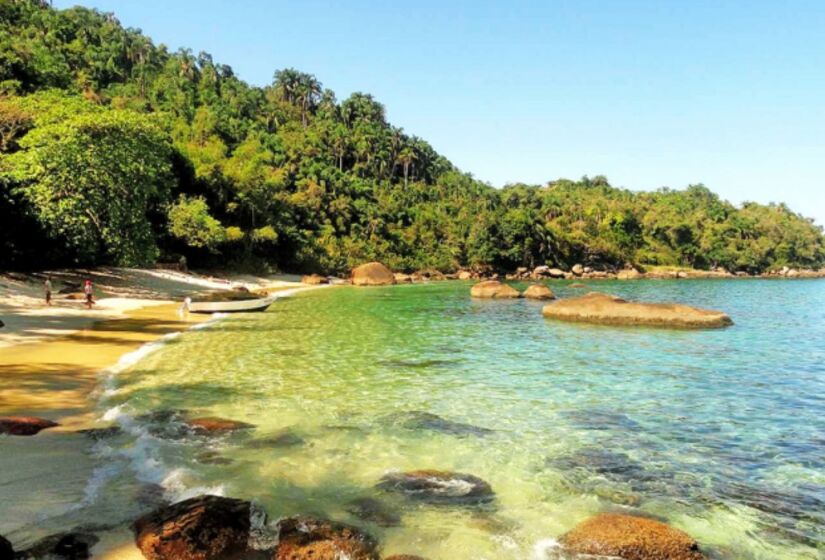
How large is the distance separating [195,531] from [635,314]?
25.5m

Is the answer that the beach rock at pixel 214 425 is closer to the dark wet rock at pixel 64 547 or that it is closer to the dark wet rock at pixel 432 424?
the dark wet rock at pixel 432 424

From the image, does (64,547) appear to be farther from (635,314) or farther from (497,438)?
(635,314)

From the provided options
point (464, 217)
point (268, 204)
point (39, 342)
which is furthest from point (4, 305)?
point (464, 217)

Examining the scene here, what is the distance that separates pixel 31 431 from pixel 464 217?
98.4 m

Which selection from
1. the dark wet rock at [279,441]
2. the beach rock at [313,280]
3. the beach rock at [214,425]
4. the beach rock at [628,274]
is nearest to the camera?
the dark wet rock at [279,441]

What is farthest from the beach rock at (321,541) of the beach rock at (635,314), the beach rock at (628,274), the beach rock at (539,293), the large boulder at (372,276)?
the beach rock at (628,274)

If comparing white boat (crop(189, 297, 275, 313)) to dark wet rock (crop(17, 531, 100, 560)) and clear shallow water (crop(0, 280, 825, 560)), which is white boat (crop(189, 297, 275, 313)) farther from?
dark wet rock (crop(17, 531, 100, 560))

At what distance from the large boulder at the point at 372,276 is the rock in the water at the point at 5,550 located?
60266 mm

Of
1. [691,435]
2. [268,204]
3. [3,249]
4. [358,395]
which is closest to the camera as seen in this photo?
[691,435]

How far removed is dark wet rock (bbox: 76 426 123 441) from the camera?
9111 mm

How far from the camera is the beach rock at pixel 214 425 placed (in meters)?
9.66

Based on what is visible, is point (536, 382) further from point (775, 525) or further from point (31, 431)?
point (31, 431)

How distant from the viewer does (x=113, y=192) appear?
107ft

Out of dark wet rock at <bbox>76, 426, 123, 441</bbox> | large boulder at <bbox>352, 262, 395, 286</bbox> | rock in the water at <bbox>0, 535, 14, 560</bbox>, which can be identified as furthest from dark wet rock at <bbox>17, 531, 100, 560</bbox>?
large boulder at <bbox>352, 262, 395, 286</bbox>
